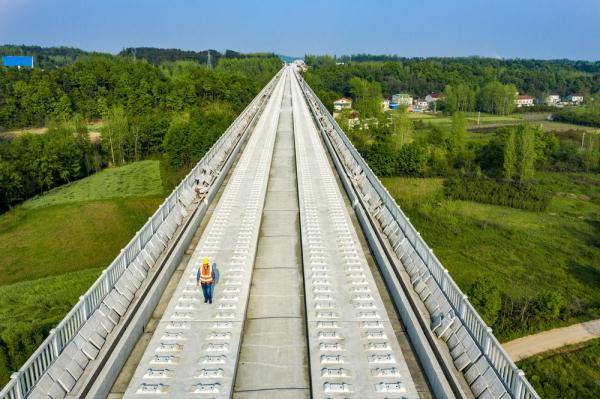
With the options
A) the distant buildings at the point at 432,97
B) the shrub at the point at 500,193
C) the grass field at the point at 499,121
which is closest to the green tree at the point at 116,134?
the shrub at the point at 500,193

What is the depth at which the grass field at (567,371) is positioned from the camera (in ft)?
53.7

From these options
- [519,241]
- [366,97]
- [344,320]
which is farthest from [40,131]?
[344,320]

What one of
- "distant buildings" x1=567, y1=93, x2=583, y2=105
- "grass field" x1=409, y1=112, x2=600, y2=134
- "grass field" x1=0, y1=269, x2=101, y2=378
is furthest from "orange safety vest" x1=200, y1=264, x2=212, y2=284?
"distant buildings" x1=567, y1=93, x2=583, y2=105

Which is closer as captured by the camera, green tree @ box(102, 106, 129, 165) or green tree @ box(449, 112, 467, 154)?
green tree @ box(102, 106, 129, 165)

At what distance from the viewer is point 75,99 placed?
65000 millimetres

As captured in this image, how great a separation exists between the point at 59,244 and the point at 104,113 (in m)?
33.4

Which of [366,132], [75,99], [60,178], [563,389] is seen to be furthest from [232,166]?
[75,99]

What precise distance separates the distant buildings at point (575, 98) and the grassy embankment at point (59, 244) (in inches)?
4537

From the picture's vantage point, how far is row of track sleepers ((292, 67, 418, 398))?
20.7 ft

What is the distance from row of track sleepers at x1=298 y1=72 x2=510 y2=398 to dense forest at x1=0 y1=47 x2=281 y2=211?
3391 cm

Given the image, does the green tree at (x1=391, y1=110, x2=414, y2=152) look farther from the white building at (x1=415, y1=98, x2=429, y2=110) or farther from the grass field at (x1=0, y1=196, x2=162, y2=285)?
the white building at (x1=415, y1=98, x2=429, y2=110)

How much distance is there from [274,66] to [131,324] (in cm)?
13786

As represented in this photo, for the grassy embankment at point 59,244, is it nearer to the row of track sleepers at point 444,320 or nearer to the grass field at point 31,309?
the grass field at point 31,309

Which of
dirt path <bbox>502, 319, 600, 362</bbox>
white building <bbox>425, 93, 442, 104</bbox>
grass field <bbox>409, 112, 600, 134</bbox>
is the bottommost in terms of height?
dirt path <bbox>502, 319, 600, 362</bbox>
